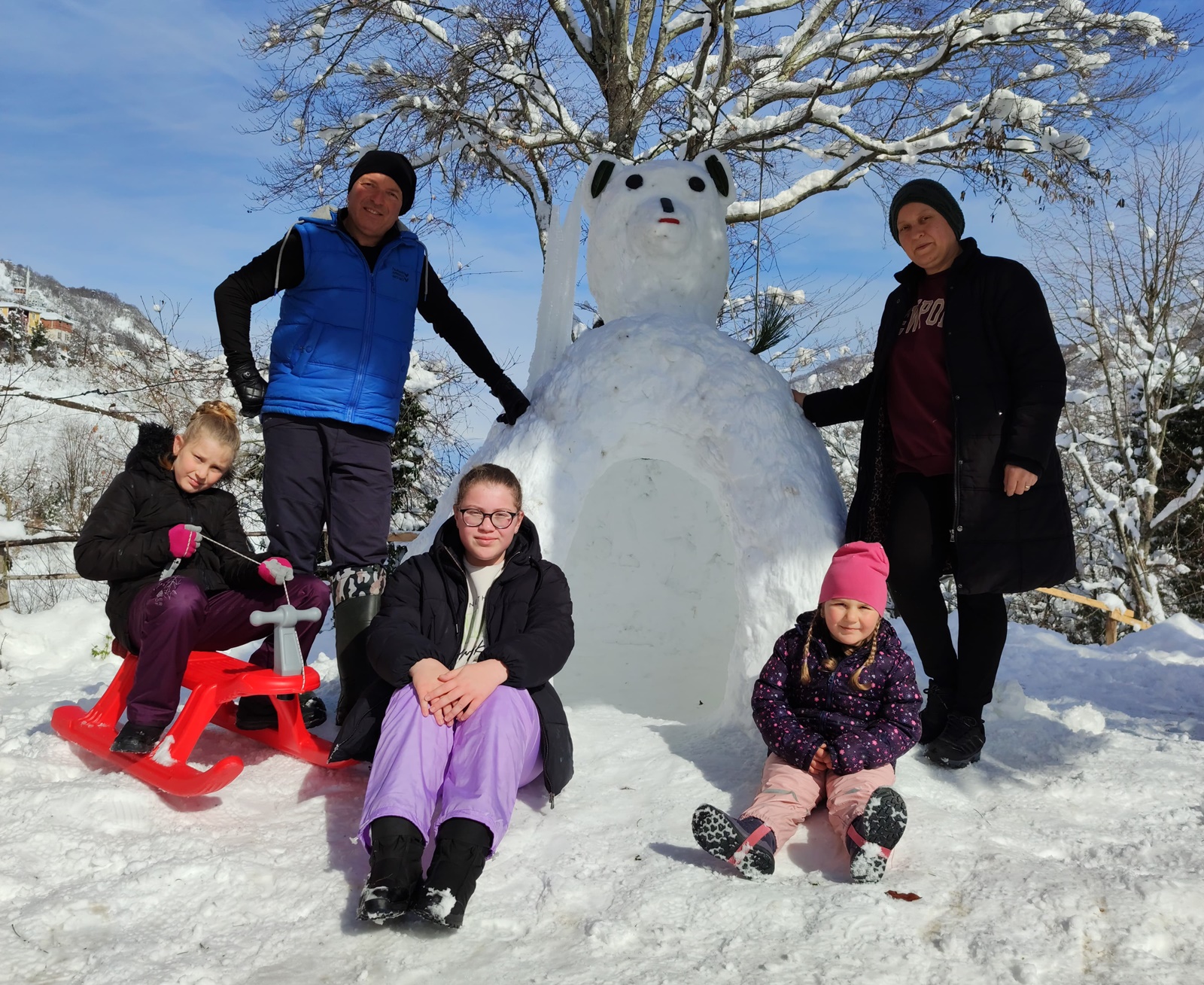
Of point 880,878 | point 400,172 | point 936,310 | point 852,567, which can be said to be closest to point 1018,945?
point 880,878

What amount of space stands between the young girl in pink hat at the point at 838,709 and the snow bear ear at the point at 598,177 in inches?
66.1

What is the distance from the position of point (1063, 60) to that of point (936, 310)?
6357 mm

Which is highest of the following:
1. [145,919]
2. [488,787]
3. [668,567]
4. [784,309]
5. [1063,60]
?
[1063,60]

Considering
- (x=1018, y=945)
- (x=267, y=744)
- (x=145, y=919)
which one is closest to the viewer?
(x=1018, y=945)

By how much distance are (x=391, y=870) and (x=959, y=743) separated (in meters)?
1.52

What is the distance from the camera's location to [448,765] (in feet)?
6.08

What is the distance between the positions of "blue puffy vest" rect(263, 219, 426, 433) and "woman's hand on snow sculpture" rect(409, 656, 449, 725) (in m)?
0.87

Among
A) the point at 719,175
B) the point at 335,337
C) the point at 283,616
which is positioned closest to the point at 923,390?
the point at 719,175

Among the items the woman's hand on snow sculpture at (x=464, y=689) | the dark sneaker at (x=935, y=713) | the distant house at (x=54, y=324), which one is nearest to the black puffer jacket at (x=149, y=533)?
the woman's hand on snow sculpture at (x=464, y=689)

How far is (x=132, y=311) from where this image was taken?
23.8ft

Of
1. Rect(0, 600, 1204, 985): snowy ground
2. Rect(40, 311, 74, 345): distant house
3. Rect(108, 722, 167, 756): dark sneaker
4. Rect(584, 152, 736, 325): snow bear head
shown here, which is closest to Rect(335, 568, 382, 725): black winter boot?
Rect(0, 600, 1204, 985): snowy ground

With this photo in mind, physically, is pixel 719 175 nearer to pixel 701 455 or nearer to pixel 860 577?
pixel 701 455

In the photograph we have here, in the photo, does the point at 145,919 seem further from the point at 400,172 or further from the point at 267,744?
the point at 400,172

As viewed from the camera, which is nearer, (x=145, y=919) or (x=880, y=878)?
(x=145, y=919)
